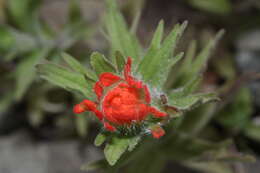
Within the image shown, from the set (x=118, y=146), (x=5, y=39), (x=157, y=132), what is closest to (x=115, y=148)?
(x=118, y=146)

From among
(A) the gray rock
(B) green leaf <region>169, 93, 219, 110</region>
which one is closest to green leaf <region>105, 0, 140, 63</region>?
(B) green leaf <region>169, 93, 219, 110</region>

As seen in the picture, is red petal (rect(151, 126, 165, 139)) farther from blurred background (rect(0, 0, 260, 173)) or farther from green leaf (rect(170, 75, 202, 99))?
blurred background (rect(0, 0, 260, 173))

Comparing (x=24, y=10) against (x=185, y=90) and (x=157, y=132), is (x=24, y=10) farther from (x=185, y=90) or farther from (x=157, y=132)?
(x=157, y=132)

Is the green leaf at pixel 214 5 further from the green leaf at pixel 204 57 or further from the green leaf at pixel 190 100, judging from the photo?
the green leaf at pixel 190 100

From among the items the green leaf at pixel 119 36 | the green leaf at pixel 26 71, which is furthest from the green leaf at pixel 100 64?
the green leaf at pixel 26 71

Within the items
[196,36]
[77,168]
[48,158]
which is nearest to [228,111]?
[196,36]

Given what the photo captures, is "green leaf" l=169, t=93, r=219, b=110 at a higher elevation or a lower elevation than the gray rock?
higher
